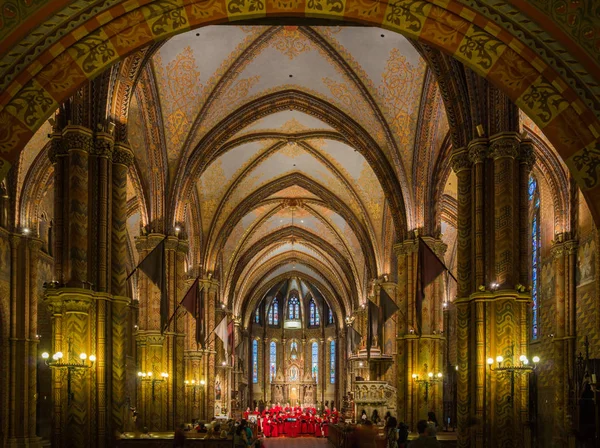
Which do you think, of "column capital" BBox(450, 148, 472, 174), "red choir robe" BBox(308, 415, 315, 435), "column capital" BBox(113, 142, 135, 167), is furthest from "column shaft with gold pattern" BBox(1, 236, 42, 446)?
"red choir robe" BBox(308, 415, 315, 435)

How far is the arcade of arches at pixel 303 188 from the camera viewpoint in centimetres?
891

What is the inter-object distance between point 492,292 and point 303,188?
2184cm

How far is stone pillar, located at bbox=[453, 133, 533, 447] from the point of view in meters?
14.5

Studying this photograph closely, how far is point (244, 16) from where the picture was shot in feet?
31.4

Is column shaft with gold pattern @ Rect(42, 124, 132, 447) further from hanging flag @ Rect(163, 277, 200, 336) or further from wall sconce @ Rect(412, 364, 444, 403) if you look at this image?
wall sconce @ Rect(412, 364, 444, 403)

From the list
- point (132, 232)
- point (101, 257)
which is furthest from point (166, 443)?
point (132, 232)

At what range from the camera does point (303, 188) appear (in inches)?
1423

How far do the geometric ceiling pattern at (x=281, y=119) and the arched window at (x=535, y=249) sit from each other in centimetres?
443

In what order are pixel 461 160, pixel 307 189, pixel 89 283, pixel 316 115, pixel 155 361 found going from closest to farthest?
pixel 89 283, pixel 461 160, pixel 155 361, pixel 316 115, pixel 307 189

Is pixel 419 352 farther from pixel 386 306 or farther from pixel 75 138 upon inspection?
pixel 75 138

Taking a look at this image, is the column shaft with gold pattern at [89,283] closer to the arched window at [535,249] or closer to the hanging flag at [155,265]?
the hanging flag at [155,265]

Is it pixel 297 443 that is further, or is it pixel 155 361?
pixel 297 443

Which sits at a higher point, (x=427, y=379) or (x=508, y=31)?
(x=508, y=31)


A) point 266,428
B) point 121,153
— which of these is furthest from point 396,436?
point 266,428
